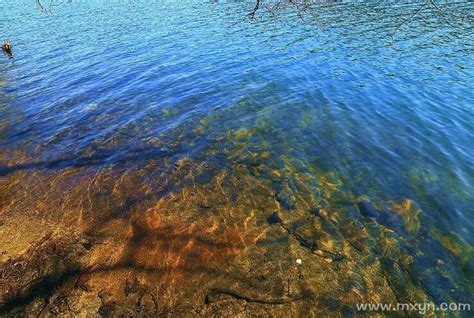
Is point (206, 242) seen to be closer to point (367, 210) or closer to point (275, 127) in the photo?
point (367, 210)

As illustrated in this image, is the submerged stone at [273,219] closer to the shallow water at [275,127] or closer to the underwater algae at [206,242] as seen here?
the underwater algae at [206,242]

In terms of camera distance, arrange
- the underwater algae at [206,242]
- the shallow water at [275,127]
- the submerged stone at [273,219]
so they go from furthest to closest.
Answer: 1. the shallow water at [275,127]
2. the submerged stone at [273,219]
3. the underwater algae at [206,242]

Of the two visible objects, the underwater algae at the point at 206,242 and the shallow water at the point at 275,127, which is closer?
the underwater algae at the point at 206,242

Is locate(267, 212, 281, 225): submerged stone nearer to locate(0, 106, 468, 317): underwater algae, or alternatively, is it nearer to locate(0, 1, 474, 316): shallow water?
locate(0, 106, 468, 317): underwater algae

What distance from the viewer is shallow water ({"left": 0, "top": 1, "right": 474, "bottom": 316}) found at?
34.8 feet

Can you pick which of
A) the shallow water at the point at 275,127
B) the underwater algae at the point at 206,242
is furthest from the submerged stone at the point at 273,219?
the shallow water at the point at 275,127

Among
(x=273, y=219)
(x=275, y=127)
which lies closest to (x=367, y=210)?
(x=273, y=219)

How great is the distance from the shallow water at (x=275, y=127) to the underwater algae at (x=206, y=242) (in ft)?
0.33

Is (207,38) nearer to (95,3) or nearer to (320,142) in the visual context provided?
(320,142)

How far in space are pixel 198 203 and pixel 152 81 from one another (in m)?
14.0

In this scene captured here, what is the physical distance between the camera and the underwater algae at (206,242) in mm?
7812

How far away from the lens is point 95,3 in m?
62.5

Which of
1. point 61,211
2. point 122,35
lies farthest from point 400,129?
point 122,35

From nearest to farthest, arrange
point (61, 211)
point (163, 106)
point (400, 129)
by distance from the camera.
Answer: point (61, 211) → point (400, 129) → point (163, 106)
